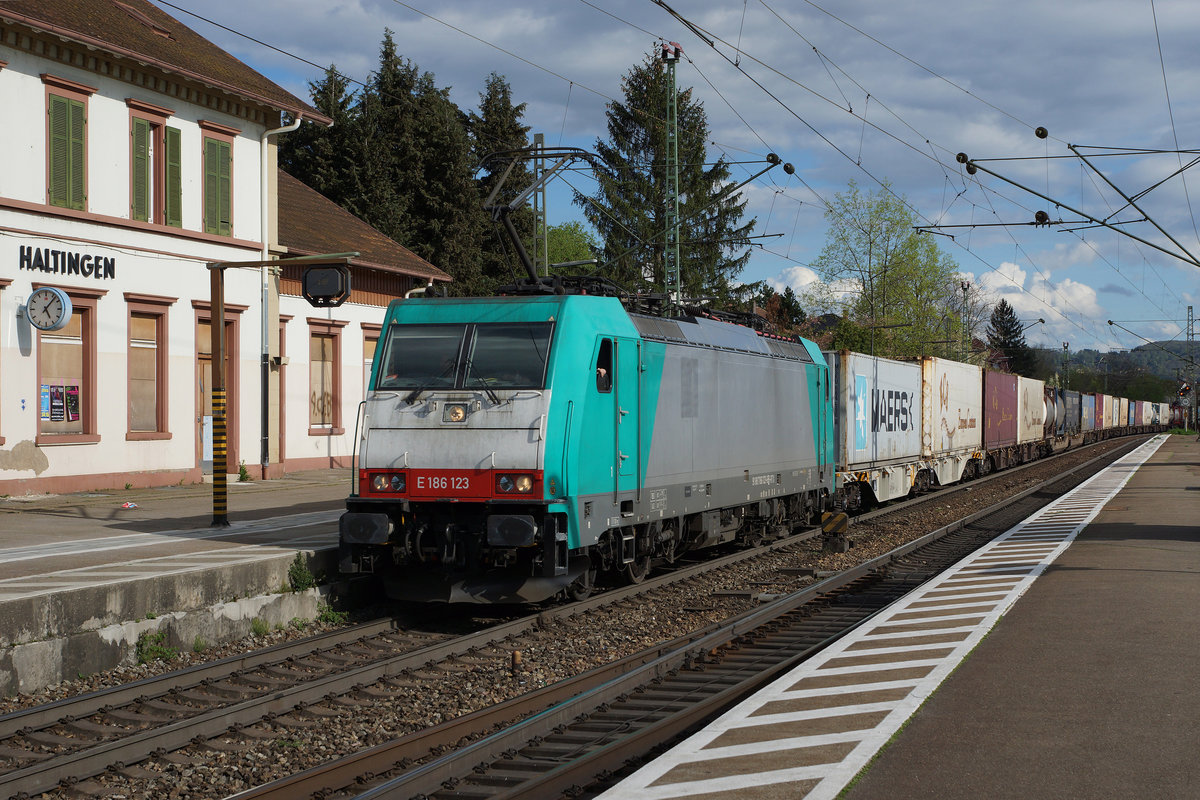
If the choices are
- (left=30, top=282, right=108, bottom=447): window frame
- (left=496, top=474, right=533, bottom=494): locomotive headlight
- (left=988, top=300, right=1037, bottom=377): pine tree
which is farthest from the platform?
(left=988, top=300, right=1037, bottom=377): pine tree

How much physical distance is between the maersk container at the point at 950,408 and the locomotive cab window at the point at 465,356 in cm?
1895

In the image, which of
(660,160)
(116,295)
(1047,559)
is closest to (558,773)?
(1047,559)

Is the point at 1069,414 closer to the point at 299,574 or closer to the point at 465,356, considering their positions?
the point at 465,356

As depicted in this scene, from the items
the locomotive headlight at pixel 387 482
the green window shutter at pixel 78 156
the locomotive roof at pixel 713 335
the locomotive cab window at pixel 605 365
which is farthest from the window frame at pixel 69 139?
the locomotive cab window at pixel 605 365

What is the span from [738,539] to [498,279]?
39.0m

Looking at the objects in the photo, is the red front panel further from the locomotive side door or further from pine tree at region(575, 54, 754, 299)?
pine tree at region(575, 54, 754, 299)

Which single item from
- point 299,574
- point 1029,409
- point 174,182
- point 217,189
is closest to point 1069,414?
point 1029,409

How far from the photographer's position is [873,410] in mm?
23391

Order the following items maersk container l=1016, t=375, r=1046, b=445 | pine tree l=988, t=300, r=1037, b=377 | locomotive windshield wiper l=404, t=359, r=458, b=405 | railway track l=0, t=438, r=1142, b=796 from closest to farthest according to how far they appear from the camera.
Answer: railway track l=0, t=438, r=1142, b=796
locomotive windshield wiper l=404, t=359, r=458, b=405
maersk container l=1016, t=375, r=1046, b=445
pine tree l=988, t=300, r=1037, b=377

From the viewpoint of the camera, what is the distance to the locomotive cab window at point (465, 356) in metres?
11.2

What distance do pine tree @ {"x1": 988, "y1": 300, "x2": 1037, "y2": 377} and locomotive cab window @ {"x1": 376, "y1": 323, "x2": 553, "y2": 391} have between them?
108m

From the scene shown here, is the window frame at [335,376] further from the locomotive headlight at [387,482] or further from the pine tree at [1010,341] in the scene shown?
the pine tree at [1010,341]

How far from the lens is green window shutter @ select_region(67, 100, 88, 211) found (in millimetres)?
19922

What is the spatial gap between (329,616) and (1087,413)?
221 ft
